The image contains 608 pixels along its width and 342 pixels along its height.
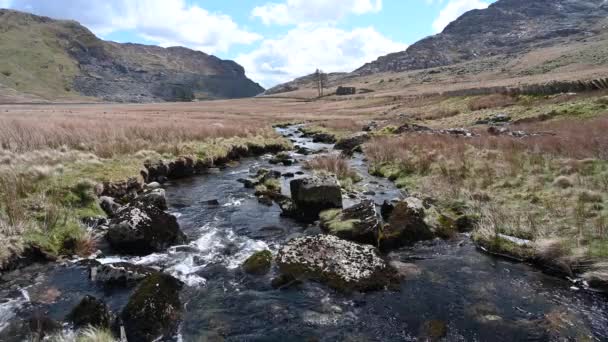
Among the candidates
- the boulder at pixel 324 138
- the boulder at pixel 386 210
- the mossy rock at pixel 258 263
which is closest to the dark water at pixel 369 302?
the mossy rock at pixel 258 263

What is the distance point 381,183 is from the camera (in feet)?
75.7

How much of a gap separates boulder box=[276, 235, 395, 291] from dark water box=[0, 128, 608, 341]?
0.38 m

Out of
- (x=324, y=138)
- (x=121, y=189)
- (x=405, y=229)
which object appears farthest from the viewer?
(x=324, y=138)

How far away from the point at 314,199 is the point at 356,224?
3338 mm

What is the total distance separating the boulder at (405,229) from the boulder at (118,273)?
740 centimetres

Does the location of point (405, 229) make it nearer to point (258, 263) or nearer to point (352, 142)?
point (258, 263)

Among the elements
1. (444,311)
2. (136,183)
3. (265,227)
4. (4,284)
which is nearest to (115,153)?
(136,183)

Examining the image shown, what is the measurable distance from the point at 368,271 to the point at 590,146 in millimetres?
16336

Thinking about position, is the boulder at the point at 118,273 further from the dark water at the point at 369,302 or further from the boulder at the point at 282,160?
the boulder at the point at 282,160

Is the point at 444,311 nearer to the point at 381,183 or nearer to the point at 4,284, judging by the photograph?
the point at 4,284

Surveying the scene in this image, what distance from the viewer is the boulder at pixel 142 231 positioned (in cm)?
1273

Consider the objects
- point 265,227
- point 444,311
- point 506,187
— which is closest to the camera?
point 444,311

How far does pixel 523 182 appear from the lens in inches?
716

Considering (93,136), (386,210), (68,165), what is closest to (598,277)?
(386,210)
